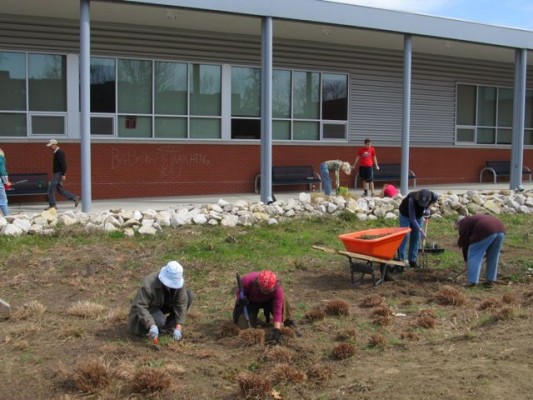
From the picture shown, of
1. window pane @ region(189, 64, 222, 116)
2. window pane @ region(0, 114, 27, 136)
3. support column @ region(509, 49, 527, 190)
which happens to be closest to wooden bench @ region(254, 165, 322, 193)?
window pane @ region(189, 64, 222, 116)

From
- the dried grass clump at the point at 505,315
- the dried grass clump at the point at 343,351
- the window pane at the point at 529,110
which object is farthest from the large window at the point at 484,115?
the dried grass clump at the point at 343,351

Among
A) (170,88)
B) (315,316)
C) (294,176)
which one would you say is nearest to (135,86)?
(170,88)

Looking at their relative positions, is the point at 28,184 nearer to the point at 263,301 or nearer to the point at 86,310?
the point at 86,310

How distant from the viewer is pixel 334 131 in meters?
19.8

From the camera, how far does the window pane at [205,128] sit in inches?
693

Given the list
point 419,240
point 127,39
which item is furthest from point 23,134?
point 419,240

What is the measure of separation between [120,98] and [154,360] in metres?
12.0

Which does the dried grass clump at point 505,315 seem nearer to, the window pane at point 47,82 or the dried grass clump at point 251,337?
the dried grass clump at point 251,337

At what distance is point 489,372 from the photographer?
4.87m

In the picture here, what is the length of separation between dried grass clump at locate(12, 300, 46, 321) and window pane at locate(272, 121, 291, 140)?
12216 millimetres

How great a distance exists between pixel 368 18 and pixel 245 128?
4.73m

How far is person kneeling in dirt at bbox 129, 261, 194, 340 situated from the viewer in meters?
6.06

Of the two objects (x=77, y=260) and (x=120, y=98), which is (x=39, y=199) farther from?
(x=77, y=260)

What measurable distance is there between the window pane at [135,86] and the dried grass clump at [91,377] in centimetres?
1227
